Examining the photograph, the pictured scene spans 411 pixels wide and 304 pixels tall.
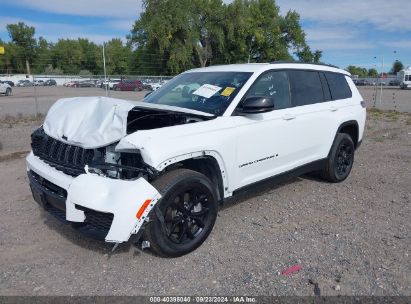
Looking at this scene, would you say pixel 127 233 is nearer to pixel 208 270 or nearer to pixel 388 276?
pixel 208 270

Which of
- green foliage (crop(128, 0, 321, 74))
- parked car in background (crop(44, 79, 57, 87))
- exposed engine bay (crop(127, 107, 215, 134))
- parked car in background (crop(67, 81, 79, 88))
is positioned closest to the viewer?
exposed engine bay (crop(127, 107, 215, 134))

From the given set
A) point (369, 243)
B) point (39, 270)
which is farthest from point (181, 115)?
point (369, 243)

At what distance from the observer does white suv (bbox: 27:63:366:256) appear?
124 inches

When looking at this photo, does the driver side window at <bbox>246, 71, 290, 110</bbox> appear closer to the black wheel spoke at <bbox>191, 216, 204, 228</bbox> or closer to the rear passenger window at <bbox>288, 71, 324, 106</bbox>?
the rear passenger window at <bbox>288, 71, 324, 106</bbox>

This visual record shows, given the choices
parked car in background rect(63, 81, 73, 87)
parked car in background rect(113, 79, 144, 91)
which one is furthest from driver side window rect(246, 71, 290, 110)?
parked car in background rect(63, 81, 73, 87)

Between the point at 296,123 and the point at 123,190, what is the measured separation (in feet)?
8.20

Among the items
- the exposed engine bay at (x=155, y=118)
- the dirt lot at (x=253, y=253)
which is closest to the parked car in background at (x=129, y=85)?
the dirt lot at (x=253, y=253)

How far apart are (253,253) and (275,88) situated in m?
2.00

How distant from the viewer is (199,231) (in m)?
3.73

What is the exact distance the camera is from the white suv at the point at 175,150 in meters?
3.14

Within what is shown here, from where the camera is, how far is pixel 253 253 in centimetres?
370

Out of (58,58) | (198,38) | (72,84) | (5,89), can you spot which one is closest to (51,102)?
(72,84)

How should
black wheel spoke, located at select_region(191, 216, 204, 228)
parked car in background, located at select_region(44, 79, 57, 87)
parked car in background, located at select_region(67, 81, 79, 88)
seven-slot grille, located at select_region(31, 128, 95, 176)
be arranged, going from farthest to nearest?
1. parked car in background, located at select_region(44, 79, 57, 87)
2. parked car in background, located at select_region(67, 81, 79, 88)
3. black wheel spoke, located at select_region(191, 216, 204, 228)
4. seven-slot grille, located at select_region(31, 128, 95, 176)

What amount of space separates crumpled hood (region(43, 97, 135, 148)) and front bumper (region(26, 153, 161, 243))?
34 centimetres
